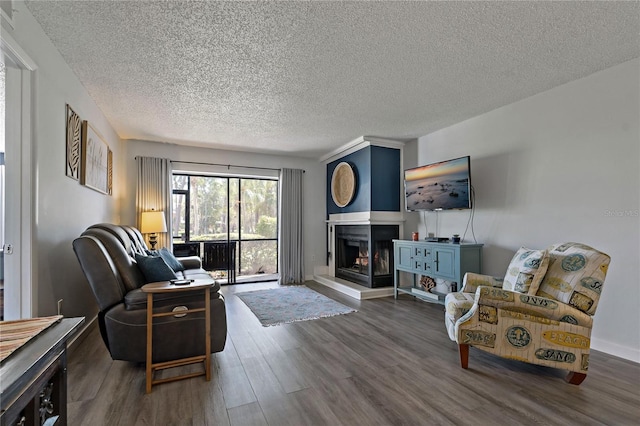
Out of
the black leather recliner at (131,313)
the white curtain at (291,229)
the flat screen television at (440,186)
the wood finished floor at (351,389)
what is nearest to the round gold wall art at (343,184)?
the white curtain at (291,229)

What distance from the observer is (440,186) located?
3887 millimetres

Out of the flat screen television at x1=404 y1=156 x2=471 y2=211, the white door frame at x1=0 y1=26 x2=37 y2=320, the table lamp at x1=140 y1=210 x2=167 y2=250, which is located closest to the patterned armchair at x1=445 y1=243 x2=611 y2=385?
the flat screen television at x1=404 y1=156 x2=471 y2=211

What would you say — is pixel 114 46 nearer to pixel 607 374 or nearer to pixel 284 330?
pixel 284 330

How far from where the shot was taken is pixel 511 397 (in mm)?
1936

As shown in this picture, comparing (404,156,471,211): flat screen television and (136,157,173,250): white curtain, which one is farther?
(136,157,173,250): white curtain

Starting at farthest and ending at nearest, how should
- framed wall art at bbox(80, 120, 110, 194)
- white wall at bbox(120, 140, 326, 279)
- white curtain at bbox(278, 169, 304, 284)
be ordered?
white curtain at bbox(278, 169, 304, 284) < white wall at bbox(120, 140, 326, 279) < framed wall art at bbox(80, 120, 110, 194)

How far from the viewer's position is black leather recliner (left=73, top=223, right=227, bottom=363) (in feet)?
6.86

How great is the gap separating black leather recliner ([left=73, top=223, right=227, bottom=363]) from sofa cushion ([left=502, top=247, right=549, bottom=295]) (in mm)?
2419

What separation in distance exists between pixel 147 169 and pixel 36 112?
297 cm

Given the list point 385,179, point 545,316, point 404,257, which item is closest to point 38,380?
point 545,316

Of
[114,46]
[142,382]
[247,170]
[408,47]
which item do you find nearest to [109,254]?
[142,382]

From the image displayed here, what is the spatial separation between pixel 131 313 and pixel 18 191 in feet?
3.60

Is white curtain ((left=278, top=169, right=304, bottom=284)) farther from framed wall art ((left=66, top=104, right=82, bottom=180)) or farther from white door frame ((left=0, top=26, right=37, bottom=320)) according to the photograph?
white door frame ((left=0, top=26, right=37, bottom=320))

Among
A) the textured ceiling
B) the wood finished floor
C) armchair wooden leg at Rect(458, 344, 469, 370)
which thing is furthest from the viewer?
armchair wooden leg at Rect(458, 344, 469, 370)
